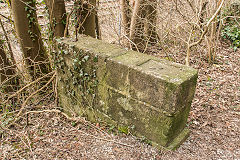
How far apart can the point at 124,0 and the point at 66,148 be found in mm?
4907

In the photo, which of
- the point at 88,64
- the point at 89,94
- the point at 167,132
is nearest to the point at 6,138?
the point at 89,94

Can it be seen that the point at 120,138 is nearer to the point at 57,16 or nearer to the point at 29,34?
the point at 57,16

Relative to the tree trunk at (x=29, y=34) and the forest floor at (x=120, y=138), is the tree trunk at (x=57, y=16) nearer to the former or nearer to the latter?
the tree trunk at (x=29, y=34)

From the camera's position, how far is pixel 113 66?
289cm

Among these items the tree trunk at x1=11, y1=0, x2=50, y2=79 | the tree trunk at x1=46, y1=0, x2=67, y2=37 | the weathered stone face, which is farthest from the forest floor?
the tree trunk at x1=46, y1=0, x2=67, y2=37

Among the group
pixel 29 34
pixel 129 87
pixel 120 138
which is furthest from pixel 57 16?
pixel 120 138

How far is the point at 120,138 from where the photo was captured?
3.19 m

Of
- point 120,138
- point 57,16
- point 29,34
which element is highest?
point 57,16

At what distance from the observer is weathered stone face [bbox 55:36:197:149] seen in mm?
2566

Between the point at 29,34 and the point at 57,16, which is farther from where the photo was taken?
the point at 29,34

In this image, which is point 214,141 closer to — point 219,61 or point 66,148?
point 66,148

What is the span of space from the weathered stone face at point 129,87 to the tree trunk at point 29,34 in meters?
1.27

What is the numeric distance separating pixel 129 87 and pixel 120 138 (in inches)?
36.4

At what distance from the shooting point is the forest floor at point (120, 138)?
2979 millimetres
